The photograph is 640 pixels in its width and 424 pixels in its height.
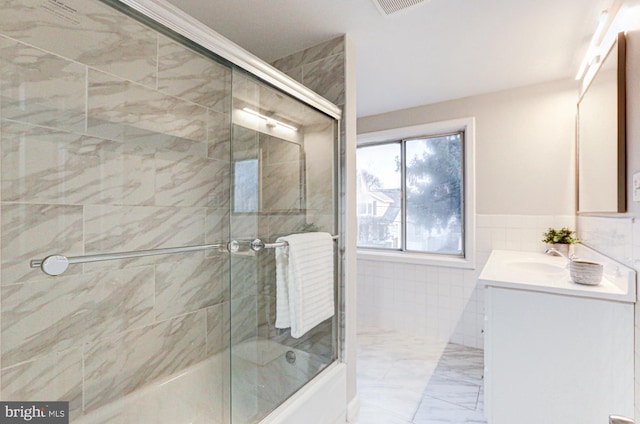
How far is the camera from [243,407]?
4.46ft

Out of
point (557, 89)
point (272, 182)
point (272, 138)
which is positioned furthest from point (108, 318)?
point (557, 89)

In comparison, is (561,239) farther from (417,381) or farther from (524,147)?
(417,381)

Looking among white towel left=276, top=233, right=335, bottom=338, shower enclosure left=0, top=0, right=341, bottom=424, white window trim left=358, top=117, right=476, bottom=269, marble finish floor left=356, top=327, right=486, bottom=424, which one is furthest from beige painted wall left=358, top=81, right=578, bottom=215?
white towel left=276, top=233, right=335, bottom=338

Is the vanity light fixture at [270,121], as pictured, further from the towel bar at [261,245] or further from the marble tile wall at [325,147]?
the towel bar at [261,245]

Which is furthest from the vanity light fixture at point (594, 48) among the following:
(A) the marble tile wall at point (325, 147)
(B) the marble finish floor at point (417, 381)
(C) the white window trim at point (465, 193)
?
(B) the marble finish floor at point (417, 381)

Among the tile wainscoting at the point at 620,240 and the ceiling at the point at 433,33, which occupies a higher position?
the ceiling at the point at 433,33

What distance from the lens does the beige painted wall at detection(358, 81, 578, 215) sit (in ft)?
8.15

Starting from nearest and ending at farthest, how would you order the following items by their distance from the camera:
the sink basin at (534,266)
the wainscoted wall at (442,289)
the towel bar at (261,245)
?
the towel bar at (261,245)
the sink basin at (534,266)
the wainscoted wall at (442,289)

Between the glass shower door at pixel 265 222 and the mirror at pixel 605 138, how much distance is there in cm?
151

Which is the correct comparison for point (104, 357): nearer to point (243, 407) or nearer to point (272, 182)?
point (243, 407)

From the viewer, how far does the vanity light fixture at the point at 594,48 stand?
5.47ft

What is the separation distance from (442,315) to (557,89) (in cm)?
217

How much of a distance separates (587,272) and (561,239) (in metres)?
1.04

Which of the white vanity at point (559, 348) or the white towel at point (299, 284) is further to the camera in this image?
the white towel at point (299, 284)
